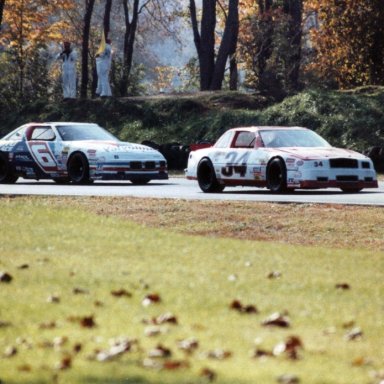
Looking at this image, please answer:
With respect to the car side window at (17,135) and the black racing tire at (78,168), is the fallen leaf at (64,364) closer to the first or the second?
the black racing tire at (78,168)

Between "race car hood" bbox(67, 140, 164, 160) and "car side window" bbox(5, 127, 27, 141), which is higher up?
"car side window" bbox(5, 127, 27, 141)

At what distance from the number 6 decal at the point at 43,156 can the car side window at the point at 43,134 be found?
176 millimetres

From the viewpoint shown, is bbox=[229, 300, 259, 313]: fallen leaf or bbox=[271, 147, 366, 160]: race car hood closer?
bbox=[229, 300, 259, 313]: fallen leaf

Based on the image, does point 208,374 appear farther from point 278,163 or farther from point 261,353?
point 278,163

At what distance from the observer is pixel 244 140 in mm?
25375

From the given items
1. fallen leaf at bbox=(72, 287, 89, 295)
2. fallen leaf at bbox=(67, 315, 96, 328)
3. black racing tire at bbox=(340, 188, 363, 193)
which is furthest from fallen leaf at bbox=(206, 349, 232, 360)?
black racing tire at bbox=(340, 188, 363, 193)

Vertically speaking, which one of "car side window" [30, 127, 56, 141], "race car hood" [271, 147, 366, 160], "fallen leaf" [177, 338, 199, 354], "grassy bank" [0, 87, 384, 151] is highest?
"grassy bank" [0, 87, 384, 151]

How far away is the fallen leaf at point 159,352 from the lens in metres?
7.76

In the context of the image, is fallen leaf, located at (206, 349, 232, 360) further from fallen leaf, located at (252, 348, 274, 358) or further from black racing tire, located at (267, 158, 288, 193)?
black racing tire, located at (267, 158, 288, 193)

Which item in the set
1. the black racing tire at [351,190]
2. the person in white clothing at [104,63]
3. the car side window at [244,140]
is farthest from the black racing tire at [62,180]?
the person in white clothing at [104,63]

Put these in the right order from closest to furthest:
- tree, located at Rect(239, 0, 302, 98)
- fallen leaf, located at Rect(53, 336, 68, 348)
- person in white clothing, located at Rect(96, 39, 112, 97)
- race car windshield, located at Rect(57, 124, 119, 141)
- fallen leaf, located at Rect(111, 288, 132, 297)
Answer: fallen leaf, located at Rect(53, 336, 68, 348) < fallen leaf, located at Rect(111, 288, 132, 297) < race car windshield, located at Rect(57, 124, 119, 141) < person in white clothing, located at Rect(96, 39, 112, 97) < tree, located at Rect(239, 0, 302, 98)

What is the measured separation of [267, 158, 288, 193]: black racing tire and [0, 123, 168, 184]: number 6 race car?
473cm

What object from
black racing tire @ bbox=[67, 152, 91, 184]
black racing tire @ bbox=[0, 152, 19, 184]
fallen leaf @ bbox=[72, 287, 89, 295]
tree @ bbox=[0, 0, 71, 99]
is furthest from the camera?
→ tree @ bbox=[0, 0, 71, 99]

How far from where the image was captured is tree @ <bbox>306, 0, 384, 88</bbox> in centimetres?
4494
